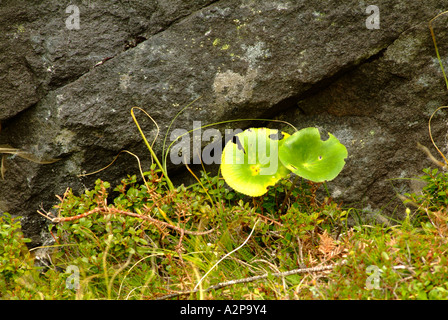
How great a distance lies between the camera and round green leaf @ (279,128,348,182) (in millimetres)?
1922

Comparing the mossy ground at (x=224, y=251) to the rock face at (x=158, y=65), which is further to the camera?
the rock face at (x=158, y=65)

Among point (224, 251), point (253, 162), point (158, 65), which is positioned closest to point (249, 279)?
point (224, 251)

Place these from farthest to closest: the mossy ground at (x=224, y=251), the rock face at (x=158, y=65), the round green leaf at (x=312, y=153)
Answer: the rock face at (x=158, y=65) < the round green leaf at (x=312, y=153) < the mossy ground at (x=224, y=251)

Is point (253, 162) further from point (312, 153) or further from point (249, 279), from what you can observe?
point (249, 279)

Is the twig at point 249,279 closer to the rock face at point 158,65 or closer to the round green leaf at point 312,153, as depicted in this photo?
the round green leaf at point 312,153

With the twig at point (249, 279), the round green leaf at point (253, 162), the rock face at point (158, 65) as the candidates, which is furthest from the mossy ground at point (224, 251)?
the rock face at point (158, 65)

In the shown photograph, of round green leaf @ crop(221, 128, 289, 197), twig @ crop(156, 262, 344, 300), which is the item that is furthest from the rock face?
twig @ crop(156, 262, 344, 300)

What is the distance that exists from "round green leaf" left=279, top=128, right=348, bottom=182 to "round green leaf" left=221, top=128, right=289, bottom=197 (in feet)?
0.21

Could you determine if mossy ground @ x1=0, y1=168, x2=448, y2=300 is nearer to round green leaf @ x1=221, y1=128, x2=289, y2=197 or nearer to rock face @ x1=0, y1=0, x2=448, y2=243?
round green leaf @ x1=221, y1=128, x2=289, y2=197

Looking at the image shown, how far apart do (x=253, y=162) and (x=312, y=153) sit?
276mm

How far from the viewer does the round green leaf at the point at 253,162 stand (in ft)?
6.40

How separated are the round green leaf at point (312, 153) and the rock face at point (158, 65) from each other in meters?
A: 0.28
